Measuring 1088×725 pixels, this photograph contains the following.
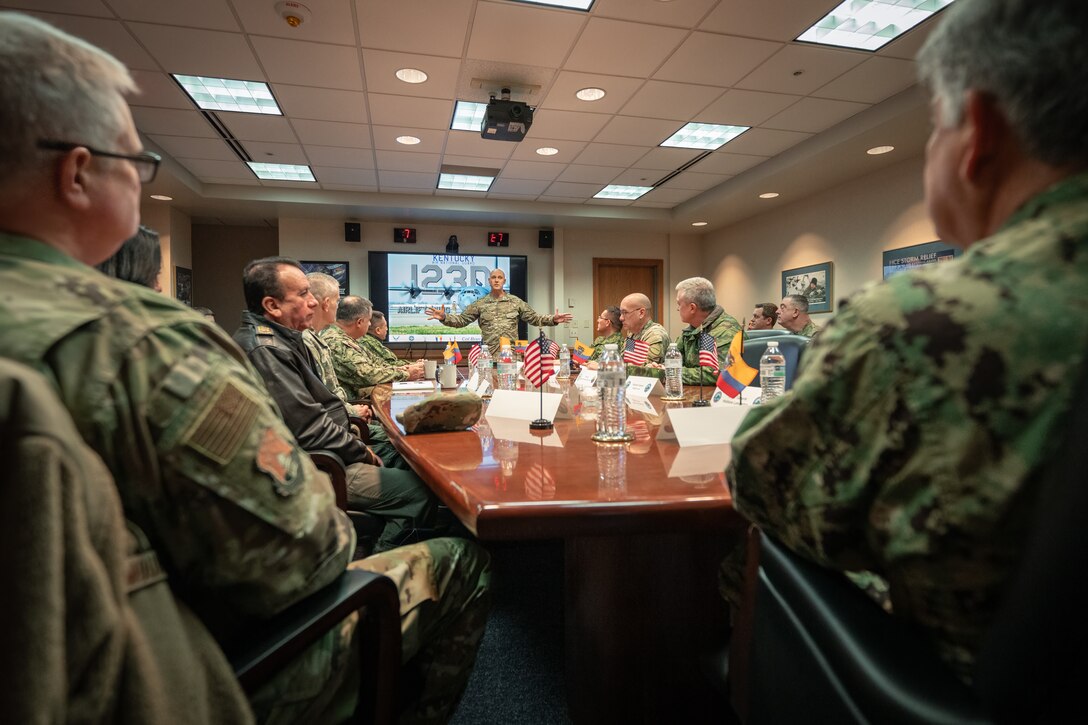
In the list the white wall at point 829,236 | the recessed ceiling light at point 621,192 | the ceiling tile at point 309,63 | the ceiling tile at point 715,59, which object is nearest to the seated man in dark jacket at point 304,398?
the ceiling tile at point 309,63

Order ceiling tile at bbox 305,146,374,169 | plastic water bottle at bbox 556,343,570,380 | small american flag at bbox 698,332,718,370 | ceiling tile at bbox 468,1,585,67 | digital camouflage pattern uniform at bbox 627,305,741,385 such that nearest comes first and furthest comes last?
small american flag at bbox 698,332,718,370 → ceiling tile at bbox 468,1,585,67 → digital camouflage pattern uniform at bbox 627,305,741,385 → plastic water bottle at bbox 556,343,570,380 → ceiling tile at bbox 305,146,374,169

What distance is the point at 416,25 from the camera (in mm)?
3229

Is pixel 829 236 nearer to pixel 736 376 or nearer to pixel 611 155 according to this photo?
pixel 611 155

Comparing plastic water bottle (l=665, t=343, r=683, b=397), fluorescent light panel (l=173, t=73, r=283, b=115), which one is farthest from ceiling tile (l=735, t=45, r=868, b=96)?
fluorescent light panel (l=173, t=73, r=283, b=115)

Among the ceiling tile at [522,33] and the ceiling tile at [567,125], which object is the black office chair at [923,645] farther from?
the ceiling tile at [567,125]

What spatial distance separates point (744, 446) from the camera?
2.27 feet

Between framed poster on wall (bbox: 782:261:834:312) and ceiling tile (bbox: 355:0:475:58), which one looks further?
framed poster on wall (bbox: 782:261:834:312)

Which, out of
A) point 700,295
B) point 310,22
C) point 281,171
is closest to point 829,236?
point 700,295

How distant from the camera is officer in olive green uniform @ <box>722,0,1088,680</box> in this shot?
481mm

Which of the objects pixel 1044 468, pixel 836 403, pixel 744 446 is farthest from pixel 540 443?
pixel 1044 468

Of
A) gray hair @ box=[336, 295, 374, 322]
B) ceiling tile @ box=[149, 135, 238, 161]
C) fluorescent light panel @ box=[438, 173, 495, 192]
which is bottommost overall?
gray hair @ box=[336, 295, 374, 322]

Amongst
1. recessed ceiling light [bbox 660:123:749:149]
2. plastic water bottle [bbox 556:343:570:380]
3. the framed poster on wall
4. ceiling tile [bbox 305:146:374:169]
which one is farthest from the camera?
the framed poster on wall

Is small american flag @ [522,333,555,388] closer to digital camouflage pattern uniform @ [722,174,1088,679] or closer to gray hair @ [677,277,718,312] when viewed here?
digital camouflage pattern uniform @ [722,174,1088,679]

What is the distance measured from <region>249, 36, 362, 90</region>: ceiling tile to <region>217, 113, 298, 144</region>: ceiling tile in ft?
2.70
